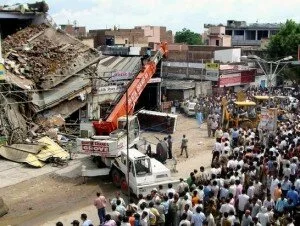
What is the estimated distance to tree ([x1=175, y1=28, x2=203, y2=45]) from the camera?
101438mm

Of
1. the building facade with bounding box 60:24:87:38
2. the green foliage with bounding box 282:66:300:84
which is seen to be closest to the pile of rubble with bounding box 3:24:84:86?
the green foliage with bounding box 282:66:300:84

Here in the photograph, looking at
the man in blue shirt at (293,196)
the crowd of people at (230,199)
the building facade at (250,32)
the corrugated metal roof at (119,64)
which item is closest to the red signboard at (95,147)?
the crowd of people at (230,199)

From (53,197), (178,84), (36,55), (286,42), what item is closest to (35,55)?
(36,55)

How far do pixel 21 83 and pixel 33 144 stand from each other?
→ 13.8 ft

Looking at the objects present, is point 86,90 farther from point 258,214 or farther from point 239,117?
point 258,214

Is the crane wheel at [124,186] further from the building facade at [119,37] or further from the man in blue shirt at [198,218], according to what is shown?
the building facade at [119,37]

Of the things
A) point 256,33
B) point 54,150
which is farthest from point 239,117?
point 256,33

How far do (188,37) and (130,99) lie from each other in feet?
270

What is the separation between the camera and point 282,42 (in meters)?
49.5

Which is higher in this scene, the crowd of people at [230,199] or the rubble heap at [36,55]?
the rubble heap at [36,55]

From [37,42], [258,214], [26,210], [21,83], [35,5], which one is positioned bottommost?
[26,210]

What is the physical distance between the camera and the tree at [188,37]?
10144 cm

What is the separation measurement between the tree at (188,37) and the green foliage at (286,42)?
167 ft

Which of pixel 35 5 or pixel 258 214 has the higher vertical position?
pixel 35 5
